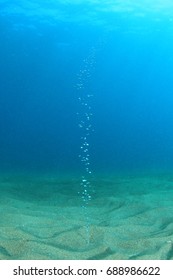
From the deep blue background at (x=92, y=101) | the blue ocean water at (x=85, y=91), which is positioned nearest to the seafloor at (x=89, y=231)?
the blue ocean water at (x=85, y=91)

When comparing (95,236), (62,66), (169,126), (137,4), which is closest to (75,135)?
(169,126)

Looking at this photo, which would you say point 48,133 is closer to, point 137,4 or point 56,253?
point 137,4

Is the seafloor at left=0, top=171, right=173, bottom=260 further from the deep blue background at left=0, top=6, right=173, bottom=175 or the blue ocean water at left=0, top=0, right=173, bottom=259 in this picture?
the deep blue background at left=0, top=6, right=173, bottom=175

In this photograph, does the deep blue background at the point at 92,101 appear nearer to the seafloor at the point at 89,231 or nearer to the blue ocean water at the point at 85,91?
the blue ocean water at the point at 85,91

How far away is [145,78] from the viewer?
324 ft

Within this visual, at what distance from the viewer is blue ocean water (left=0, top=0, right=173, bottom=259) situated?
25906 mm

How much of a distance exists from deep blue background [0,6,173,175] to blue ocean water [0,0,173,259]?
378 millimetres

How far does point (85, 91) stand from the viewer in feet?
338

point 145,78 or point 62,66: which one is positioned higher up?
point 145,78

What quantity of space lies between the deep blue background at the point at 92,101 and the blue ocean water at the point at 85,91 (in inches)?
14.9

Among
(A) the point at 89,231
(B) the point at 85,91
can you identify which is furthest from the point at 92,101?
(A) the point at 89,231

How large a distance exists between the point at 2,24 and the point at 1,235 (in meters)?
38.3

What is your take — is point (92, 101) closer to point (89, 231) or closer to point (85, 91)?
point (85, 91)

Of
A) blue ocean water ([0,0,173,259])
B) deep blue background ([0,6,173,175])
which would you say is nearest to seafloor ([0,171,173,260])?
blue ocean water ([0,0,173,259])
